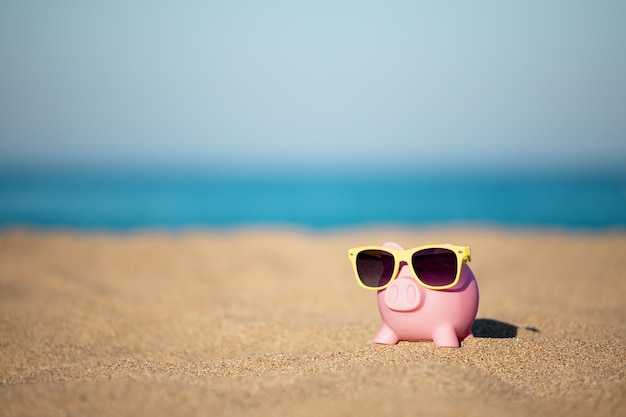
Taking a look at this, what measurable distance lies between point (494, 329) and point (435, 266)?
1477 millimetres

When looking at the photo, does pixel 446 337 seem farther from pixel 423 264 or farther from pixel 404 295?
pixel 423 264

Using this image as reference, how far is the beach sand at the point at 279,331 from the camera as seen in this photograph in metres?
3.04

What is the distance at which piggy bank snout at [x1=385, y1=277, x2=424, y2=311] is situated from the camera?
3.98 metres

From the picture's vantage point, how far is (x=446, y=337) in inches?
155

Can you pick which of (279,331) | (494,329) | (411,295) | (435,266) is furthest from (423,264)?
(279,331)

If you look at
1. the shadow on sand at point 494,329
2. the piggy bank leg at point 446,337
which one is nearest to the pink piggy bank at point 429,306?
the piggy bank leg at point 446,337

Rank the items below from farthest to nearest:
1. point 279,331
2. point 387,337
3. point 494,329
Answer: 1. point 279,331
2. point 494,329
3. point 387,337

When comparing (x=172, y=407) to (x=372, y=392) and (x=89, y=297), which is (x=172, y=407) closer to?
(x=372, y=392)

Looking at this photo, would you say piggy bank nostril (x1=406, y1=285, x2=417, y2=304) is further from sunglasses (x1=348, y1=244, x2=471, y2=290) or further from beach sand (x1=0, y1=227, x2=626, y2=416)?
beach sand (x1=0, y1=227, x2=626, y2=416)

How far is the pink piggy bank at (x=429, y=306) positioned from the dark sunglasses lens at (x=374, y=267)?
4cm

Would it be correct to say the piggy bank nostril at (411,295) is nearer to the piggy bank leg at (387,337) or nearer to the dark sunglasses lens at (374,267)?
the dark sunglasses lens at (374,267)

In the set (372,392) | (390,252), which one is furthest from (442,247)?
(372,392)

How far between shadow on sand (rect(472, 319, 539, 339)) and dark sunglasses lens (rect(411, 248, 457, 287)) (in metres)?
1.16

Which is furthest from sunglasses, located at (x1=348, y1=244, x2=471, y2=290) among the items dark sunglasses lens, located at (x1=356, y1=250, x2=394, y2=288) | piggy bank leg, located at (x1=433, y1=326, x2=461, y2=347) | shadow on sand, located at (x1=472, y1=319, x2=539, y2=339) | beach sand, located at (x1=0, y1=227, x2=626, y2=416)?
shadow on sand, located at (x1=472, y1=319, x2=539, y2=339)
